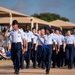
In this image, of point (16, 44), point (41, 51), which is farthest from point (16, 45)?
point (41, 51)

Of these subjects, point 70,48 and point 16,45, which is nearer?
point 16,45

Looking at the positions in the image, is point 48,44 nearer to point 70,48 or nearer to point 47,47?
point 47,47

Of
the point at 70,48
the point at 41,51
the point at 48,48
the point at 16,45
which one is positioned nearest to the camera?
the point at 16,45

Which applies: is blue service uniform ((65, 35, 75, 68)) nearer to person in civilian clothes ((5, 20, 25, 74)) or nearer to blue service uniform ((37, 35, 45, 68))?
blue service uniform ((37, 35, 45, 68))

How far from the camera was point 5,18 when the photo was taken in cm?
2839

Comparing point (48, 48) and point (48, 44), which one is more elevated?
point (48, 44)

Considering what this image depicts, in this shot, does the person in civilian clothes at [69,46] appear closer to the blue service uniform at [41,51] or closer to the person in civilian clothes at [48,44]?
the blue service uniform at [41,51]

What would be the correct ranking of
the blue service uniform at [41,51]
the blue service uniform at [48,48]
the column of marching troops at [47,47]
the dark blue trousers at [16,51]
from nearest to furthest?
the dark blue trousers at [16,51] < the blue service uniform at [48,48] < the column of marching troops at [47,47] < the blue service uniform at [41,51]

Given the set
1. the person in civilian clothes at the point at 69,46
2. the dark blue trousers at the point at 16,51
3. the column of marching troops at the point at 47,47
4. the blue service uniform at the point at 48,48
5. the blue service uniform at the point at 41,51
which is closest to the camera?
the dark blue trousers at the point at 16,51

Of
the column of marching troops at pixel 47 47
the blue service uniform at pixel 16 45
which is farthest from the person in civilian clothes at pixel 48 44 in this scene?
the blue service uniform at pixel 16 45

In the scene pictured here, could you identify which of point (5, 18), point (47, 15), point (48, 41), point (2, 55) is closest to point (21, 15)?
point (5, 18)

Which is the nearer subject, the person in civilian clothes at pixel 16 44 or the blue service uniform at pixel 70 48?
the person in civilian clothes at pixel 16 44

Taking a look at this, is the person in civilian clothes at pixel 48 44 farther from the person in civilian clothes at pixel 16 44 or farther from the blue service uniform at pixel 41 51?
the person in civilian clothes at pixel 16 44

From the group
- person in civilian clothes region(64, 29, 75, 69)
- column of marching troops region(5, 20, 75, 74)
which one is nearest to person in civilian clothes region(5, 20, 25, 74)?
column of marching troops region(5, 20, 75, 74)
